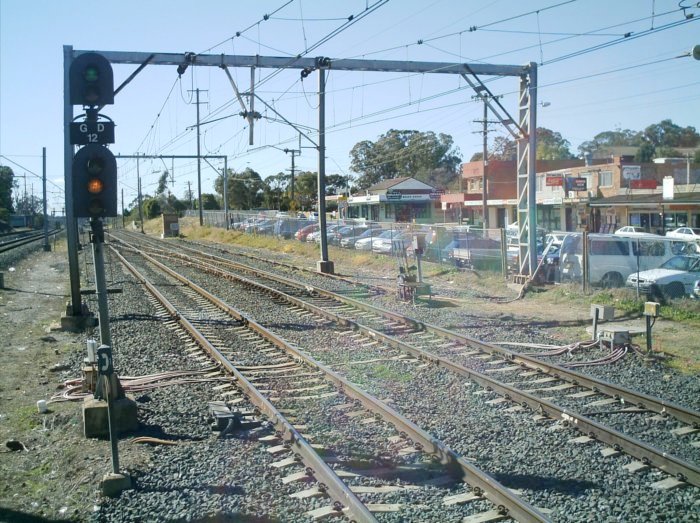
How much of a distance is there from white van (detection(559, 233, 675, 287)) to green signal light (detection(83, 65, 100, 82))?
1473cm

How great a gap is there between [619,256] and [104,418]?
14.8m

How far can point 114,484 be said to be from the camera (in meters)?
6.29

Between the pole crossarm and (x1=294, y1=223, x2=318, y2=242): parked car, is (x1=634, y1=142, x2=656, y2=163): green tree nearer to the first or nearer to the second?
(x1=294, y1=223, x2=318, y2=242): parked car

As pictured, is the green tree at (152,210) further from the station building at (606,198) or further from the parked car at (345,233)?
the parked car at (345,233)

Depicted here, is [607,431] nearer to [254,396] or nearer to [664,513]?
[664,513]

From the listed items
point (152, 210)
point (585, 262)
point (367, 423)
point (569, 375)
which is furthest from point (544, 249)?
point (152, 210)

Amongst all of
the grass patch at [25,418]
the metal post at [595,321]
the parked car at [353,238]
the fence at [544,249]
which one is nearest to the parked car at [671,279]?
the fence at [544,249]

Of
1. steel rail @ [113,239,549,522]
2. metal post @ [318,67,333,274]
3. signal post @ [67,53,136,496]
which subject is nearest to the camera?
steel rail @ [113,239,549,522]

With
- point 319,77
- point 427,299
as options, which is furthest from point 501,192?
point 427,299

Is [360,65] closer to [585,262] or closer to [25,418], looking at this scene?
[585,262]

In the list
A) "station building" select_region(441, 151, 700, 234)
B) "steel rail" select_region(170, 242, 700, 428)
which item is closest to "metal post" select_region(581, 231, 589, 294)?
"steel rail" select_region(170, 242, 700, 428)

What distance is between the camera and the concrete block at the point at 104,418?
7.98m

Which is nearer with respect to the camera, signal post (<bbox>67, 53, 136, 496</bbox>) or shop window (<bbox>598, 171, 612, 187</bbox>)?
signal post (<bbox>67, 53, 136, 496</bbox>)

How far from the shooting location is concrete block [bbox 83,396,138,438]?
26.2ft
